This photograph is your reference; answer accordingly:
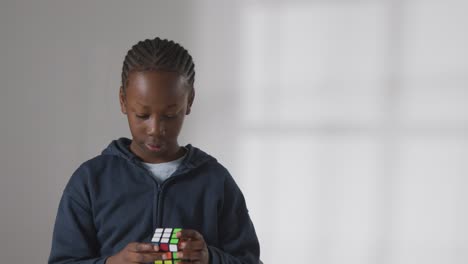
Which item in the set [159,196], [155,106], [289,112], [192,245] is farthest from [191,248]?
[289,112]

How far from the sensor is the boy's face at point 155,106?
852 mm

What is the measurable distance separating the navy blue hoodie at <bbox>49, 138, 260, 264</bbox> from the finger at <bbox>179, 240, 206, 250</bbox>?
0.07 m

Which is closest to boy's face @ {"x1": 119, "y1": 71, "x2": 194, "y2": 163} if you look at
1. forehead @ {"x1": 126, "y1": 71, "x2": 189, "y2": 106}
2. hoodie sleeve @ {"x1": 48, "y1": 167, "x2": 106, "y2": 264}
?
forehead @ {"x1": 126, "y1": 71, "x2": 189, "y2": 106}

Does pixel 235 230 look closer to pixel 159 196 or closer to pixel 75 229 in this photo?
pixel 159 196

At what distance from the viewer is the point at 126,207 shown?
2.99 feet

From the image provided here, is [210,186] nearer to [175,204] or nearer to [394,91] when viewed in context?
[175,204]

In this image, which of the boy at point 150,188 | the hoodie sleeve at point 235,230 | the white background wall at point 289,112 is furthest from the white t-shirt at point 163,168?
the white background wall at point 289,112

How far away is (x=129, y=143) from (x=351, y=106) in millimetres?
1247

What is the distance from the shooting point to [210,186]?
0.97 meters

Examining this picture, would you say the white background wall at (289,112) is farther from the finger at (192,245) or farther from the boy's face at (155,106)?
the finger at (192,245)

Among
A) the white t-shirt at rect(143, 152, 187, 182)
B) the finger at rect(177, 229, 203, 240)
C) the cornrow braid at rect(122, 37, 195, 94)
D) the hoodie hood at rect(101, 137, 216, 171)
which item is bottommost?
the finger at rect(177, 229, 203, 240)

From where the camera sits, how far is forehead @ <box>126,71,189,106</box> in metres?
0.85

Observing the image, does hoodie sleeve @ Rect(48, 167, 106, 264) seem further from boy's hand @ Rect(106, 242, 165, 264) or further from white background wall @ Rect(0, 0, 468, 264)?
white background wall @ Rect(0, 0, 468, 264)

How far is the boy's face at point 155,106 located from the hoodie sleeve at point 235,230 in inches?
7.5
